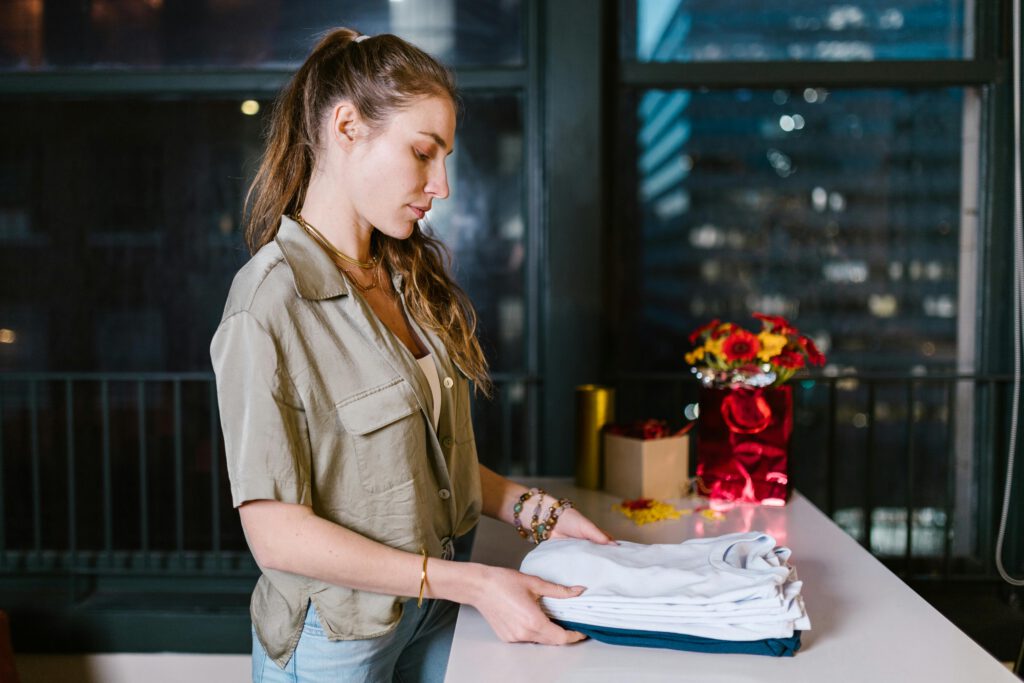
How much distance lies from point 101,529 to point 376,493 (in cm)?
205

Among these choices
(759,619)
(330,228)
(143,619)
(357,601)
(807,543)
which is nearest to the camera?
(759,619)

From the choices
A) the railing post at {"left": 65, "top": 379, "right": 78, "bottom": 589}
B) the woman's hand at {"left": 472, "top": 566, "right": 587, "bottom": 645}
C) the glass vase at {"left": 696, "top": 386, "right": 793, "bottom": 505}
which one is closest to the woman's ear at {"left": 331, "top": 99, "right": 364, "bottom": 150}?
the woman's hand at {"left": 472, "top": 566, "right": 587, "bottom": 645}

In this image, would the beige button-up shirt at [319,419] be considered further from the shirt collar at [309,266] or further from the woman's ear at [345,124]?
the woman's ear at [345,124]

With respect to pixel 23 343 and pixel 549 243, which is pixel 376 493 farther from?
pixel 23 343

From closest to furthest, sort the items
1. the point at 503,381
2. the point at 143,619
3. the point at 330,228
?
1. the point at 330,228
2. the point at 143,619
3. the point at 503,381

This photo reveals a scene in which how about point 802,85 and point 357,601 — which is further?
point 802,85

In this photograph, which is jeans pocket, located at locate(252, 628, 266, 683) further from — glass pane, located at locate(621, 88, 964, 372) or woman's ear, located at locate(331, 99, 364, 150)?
glass pane, located at locate(621, 88, 964, 372)

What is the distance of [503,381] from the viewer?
2652 millimetres

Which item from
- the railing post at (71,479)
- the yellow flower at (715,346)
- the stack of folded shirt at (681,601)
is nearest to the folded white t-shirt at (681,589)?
the stack of folded shirt at (681,601)

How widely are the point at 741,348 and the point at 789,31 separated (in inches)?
53.9

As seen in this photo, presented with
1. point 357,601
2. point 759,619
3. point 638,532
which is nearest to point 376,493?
point 357,601

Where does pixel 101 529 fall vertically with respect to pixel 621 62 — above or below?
below

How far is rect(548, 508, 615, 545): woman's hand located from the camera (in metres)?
1.30

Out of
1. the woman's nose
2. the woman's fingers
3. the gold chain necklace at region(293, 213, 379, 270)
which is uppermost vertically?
the woman's nose
